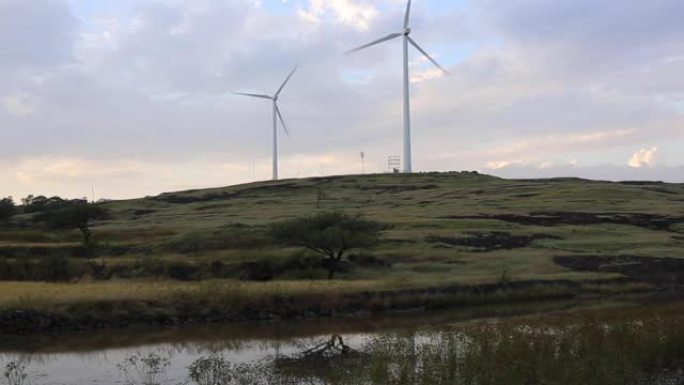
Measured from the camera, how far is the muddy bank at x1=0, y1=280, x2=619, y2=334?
43.6 meters

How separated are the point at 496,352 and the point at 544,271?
43.6m

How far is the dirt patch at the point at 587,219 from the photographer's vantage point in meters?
95.8

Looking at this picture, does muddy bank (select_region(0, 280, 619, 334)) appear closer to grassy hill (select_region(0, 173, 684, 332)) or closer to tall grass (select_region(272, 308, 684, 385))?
grassy hill (select_region(0, 173, 684, 332))

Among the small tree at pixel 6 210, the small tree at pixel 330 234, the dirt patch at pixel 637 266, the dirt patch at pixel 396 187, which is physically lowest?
the dirt patch at pixel 637 266

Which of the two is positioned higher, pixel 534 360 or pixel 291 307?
pixel 534 360

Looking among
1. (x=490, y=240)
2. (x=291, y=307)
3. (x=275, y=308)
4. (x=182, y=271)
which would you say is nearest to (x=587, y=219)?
(x=490, y=240)

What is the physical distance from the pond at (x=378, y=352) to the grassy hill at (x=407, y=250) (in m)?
6.96

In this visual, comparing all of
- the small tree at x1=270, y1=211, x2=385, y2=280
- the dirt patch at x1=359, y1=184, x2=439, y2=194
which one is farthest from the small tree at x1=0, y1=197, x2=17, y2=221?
the dirt patch at x1=359, y1=184, x2=439, y2=194

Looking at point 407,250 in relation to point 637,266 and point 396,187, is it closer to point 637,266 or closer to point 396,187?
point 637,266

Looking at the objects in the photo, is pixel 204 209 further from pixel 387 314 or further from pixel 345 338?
pixel 345 338

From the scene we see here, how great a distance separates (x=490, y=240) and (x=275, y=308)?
39204 millimetres

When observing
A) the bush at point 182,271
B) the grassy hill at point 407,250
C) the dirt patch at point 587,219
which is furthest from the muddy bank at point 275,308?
the dirt patch at point 587,219

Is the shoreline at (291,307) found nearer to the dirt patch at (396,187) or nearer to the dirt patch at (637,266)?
the dirt patch at (637,266)

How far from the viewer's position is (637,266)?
66.8 meters
